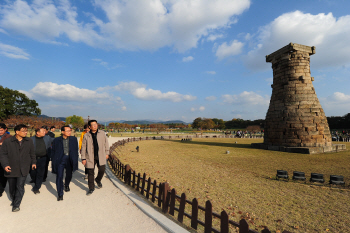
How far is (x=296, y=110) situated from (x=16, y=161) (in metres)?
22.7

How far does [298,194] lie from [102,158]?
24.0 ft

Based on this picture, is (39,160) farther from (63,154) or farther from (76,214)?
(76,214)

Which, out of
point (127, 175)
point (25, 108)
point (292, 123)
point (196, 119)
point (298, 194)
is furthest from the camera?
point (196, 119)

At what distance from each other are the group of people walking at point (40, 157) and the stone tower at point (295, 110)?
19564 millimetres

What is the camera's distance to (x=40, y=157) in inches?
235

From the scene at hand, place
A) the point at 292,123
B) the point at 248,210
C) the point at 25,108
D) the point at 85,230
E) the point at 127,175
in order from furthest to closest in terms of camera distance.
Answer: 1. the point at 25,108
2. the point at 292,123
3. the point at 127,175
4. the point at 248,210
5. the point at 85,230

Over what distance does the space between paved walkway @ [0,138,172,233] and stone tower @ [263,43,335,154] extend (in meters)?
19.1

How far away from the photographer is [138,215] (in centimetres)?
442

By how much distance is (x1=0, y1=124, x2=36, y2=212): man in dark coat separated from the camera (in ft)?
14.6

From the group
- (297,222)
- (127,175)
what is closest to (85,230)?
(127,175)

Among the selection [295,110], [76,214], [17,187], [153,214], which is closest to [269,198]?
[153,214]

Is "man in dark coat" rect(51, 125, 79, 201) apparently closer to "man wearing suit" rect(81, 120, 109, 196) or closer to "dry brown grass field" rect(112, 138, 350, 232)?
"man wearing suit" rect(81, 120, 109, 196)

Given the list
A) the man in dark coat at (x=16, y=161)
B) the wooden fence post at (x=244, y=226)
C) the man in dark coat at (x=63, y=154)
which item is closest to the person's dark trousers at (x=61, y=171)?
the man in dark coat at (x=63, y=154)

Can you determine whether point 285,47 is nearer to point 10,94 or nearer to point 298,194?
point 298,194
